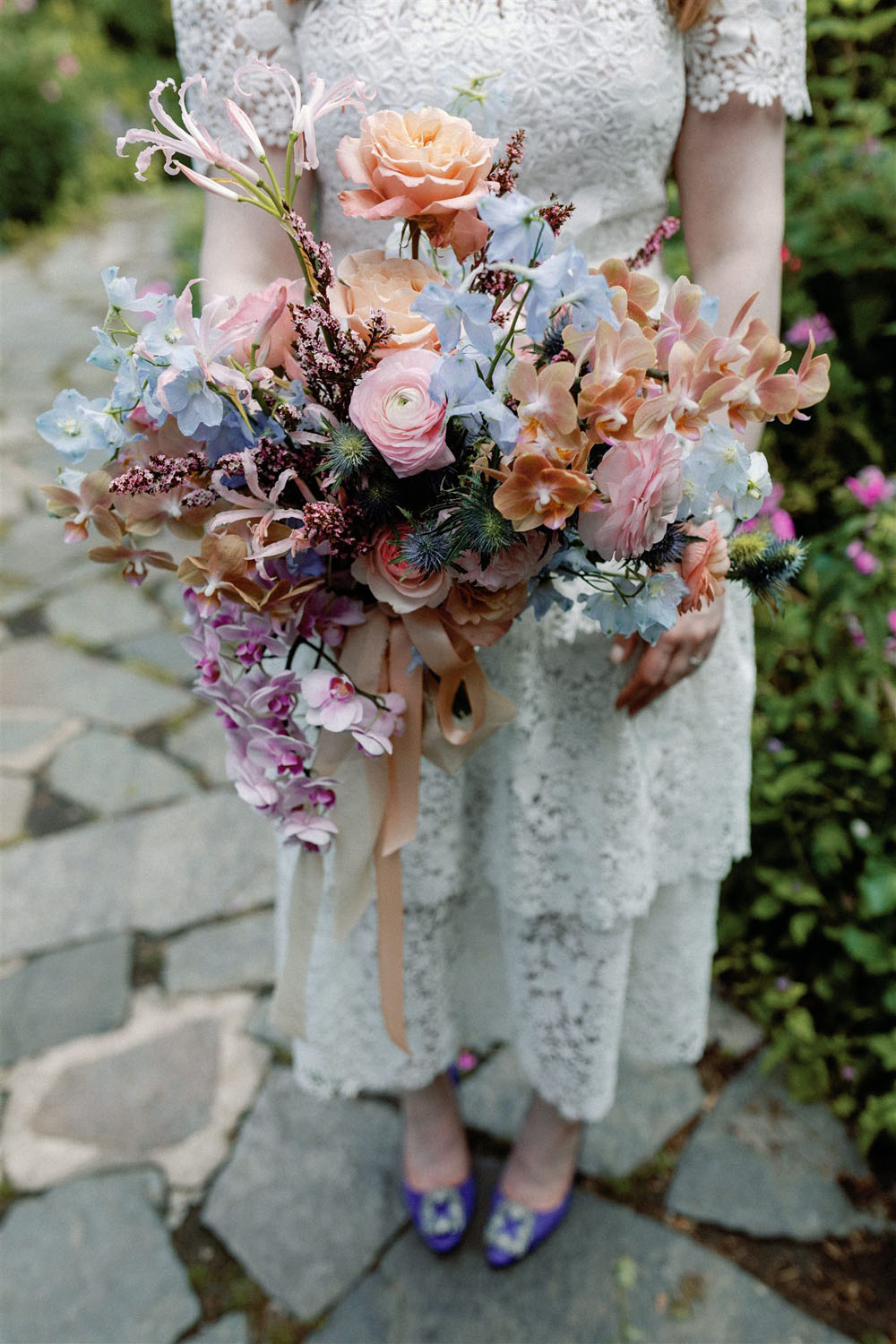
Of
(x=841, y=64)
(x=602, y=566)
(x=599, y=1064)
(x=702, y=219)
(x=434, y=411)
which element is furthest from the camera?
(x=841, y=64)

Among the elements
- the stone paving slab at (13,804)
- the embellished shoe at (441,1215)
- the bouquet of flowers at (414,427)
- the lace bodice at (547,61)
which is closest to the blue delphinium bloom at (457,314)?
the bouquet of flowers at (414,427)

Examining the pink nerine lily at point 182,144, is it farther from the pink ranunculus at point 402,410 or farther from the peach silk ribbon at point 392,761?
the peach silk ribbon at point 392,761

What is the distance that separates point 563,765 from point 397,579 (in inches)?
24.0

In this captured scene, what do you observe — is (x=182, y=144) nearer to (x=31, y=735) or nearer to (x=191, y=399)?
(x=191, y=399)

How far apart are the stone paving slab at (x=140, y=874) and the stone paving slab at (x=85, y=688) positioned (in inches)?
18.0

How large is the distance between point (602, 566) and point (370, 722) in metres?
0.32

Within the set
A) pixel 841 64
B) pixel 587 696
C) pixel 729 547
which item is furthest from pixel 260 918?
pixel 841 64

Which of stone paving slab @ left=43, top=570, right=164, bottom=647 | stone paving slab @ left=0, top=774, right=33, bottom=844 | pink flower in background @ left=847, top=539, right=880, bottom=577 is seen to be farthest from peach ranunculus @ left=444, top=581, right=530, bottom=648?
stone paving slab @ left=43, top=570, right=164, bottom=647

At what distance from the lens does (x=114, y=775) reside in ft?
9.50

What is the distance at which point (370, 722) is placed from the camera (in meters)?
0.95

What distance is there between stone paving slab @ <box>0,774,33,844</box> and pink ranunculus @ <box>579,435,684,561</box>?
7.72 ft

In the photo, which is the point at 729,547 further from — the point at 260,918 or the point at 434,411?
the point at 260,918

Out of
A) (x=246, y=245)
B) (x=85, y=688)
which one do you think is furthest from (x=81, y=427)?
(x=85, y=688)

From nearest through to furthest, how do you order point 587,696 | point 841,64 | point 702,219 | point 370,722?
1. point 370,722
2. point 702,219
3. point 587,696
4. point 841,64
